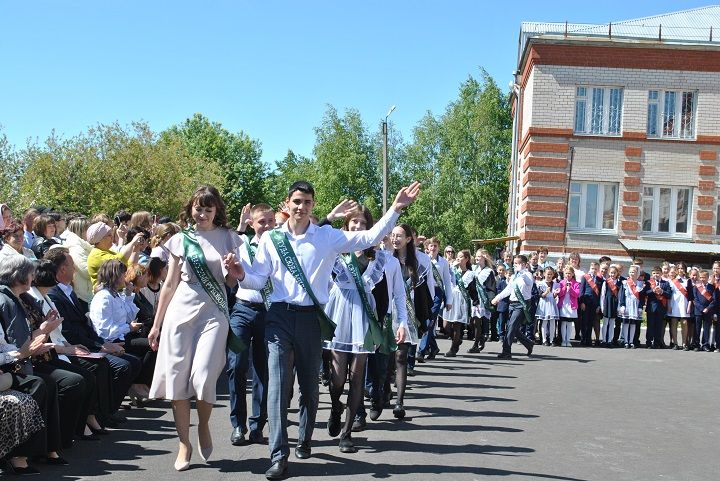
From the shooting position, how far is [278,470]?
23.3ft

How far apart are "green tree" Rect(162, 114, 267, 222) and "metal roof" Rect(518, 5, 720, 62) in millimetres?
44861

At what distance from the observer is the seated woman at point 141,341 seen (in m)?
10.6

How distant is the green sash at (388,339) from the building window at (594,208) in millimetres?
26989

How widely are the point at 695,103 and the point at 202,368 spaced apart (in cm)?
3185

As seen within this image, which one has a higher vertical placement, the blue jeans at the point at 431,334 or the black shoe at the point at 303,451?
the blue jeans at the point at 431,334

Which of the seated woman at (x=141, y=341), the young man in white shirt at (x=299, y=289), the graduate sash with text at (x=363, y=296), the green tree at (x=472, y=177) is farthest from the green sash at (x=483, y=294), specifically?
the green tree at (x=472, y=177)

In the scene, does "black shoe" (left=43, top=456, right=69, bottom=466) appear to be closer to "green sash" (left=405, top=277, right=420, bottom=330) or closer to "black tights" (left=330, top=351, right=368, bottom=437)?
"black tights" (left=330, top=351, right=368, bottom=437)

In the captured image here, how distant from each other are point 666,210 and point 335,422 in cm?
2951

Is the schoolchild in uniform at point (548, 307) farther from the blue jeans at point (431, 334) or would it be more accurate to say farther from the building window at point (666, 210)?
the building window at point (666, 210)

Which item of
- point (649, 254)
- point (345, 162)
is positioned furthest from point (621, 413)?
point (345, 162)

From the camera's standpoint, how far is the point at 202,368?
737cm

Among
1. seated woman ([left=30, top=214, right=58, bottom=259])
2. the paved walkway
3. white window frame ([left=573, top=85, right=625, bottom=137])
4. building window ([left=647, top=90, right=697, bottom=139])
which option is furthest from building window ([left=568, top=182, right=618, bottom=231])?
Result: seated woman ([left=30, top=214, right=58, bottom=259])

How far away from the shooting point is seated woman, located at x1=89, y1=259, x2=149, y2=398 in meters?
10.0

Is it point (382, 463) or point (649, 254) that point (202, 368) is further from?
point (649, 254)
